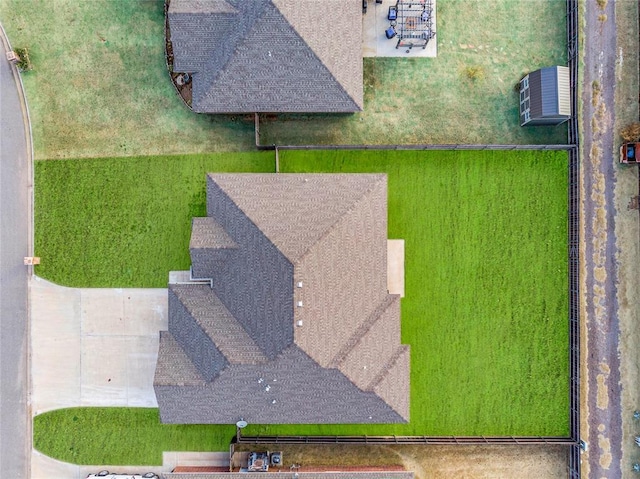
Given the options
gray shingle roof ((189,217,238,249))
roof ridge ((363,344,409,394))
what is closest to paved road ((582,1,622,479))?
roof ridge ((363,344,409,394))

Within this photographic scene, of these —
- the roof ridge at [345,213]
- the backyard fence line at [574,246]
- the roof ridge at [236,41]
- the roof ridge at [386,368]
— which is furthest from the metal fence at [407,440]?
the roof ridge at [236,41]

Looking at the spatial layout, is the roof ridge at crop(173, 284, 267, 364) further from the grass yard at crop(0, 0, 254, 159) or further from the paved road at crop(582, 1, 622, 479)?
the paved road at crop(582, 1, 622, 479)

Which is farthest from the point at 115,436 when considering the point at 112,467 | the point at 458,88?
the point at 458,88

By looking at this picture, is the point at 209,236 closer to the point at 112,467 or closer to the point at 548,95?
the point at 112,467

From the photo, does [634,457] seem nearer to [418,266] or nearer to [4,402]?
[418,266]

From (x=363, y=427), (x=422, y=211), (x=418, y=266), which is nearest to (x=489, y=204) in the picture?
(x=422, y=211)

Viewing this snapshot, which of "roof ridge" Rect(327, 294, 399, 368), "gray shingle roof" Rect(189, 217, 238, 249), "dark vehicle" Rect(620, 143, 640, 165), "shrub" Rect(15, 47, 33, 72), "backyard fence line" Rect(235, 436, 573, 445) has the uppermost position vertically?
"shrub" Rect(15, 47, 33, 72)

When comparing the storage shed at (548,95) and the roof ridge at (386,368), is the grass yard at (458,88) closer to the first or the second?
the storage shed at (548,95)
